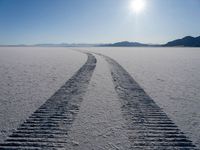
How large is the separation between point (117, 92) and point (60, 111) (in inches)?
120

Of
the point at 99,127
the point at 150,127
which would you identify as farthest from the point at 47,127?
the point at 150,127

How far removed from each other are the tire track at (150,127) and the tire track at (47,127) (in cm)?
134

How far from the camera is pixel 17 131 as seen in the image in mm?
4844

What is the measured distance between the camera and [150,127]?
5090mm

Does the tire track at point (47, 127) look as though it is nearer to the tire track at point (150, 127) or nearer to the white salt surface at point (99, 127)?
the white salt surface at point (99, 127)

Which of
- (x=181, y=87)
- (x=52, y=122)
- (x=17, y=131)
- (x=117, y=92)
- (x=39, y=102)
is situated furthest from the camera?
(x=181, y=87)

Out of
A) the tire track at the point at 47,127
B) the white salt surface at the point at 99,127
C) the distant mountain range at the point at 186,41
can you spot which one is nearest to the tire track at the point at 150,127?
the white salt surface at the point at 99,127

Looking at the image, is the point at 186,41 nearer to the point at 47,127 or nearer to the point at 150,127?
the point at 150,127

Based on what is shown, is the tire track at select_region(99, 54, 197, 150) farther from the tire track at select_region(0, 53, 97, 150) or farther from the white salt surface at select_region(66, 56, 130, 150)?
the tire track at select_region(0, 53, 97, 150)

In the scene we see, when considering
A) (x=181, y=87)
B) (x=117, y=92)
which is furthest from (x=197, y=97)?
(x=117, y=92)

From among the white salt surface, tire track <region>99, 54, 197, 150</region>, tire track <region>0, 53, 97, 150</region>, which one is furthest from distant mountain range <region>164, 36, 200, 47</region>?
tire track <region>0, 53, 97, 150</region>

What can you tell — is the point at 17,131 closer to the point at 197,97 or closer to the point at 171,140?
the point at 171,140

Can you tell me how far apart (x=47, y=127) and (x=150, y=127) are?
2.20m

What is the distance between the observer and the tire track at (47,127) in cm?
421
